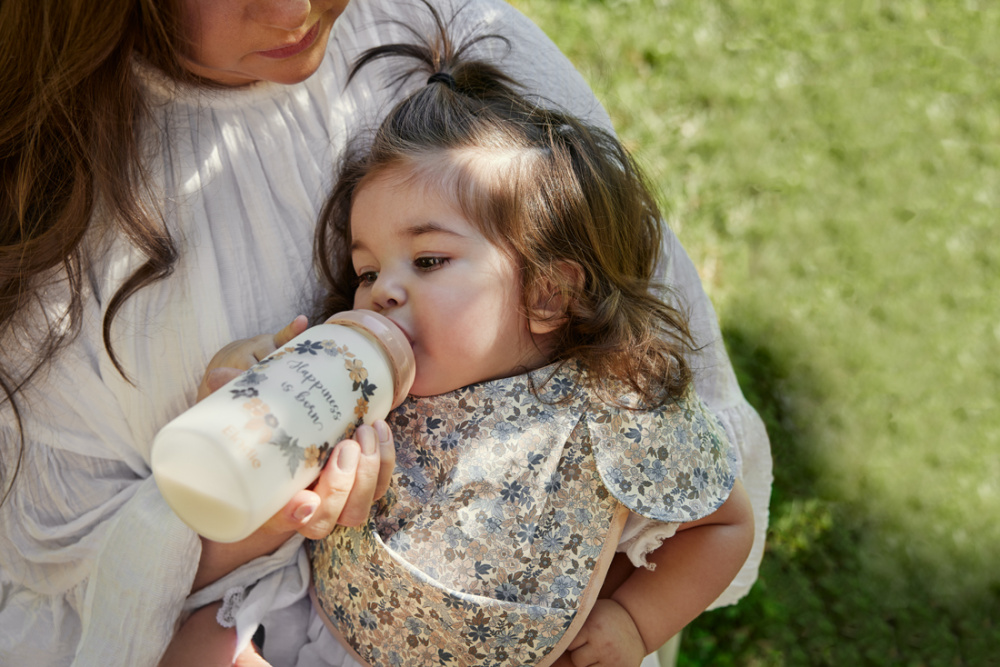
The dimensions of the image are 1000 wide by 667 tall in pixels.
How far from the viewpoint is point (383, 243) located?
160 cm

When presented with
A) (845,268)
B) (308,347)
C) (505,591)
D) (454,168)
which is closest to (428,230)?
(454,168)

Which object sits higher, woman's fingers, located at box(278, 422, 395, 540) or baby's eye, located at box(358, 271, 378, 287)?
baby's eye, located at box(358, 271, 378, 287)

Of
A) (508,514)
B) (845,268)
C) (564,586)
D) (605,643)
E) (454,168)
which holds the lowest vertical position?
(845,268)

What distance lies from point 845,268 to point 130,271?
2.65 m

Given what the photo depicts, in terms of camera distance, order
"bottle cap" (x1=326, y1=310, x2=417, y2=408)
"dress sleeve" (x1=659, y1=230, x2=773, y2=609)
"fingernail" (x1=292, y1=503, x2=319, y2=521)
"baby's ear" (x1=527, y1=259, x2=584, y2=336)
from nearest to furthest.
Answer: "fingernail" (x1=292, y1=503, x2=319, y2=521) < "bottle cap" (x1=326, y1=310, x2=417, y2=408) < "baby's ear" (x1=527, y1=259, x2=584, y2=336) < "dress sleeve" (x1=659, y1=230, x2=773, y2=609)

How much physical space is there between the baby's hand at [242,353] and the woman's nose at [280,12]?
50cm

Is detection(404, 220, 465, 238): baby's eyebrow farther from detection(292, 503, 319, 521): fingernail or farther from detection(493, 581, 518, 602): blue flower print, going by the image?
detection(493, 581, 518, 602): blue flower print

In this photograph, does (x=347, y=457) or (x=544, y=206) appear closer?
(x=347, y=457)

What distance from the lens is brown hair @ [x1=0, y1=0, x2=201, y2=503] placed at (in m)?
1.47

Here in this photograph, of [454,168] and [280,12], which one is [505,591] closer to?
[454,168]

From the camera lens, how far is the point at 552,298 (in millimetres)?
1667

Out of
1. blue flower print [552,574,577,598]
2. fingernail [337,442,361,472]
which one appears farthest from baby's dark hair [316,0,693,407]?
fingernail [337,442,361,472]

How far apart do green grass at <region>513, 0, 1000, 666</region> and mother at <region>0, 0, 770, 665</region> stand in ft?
5.09

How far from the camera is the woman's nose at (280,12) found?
4.70ft
